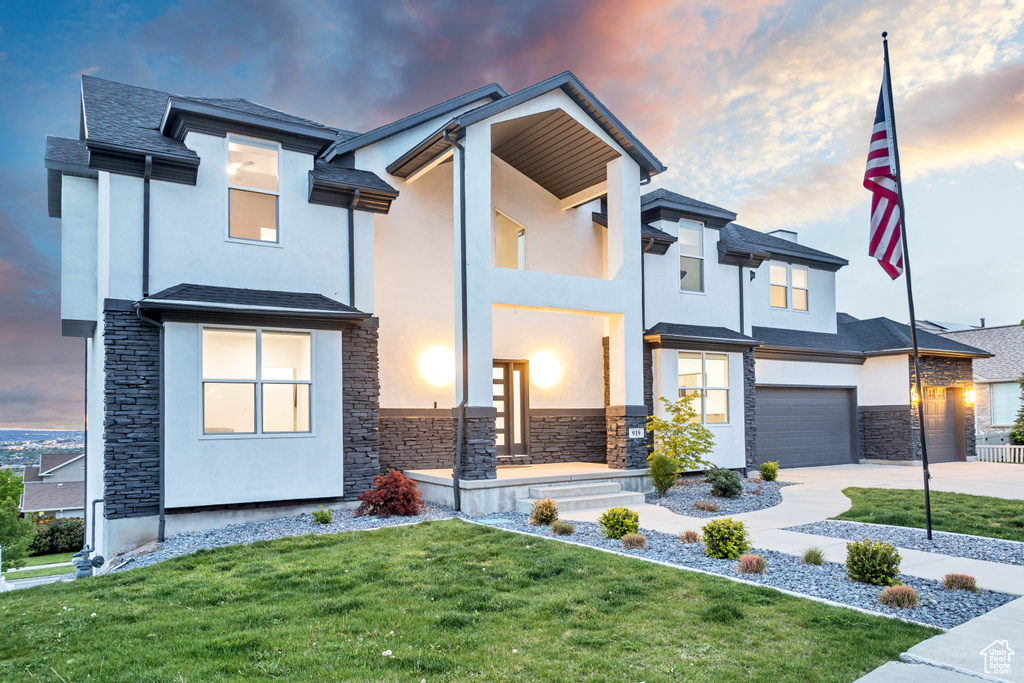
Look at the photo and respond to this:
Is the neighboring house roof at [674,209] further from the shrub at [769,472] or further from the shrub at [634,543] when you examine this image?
the shrub at [634,543]

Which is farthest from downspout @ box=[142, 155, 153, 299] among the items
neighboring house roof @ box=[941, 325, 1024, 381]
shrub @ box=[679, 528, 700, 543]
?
neighboring house roof @ box=[941, 325, 1024, 381]

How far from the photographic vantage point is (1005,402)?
3136cm

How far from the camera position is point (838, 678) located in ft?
12.5

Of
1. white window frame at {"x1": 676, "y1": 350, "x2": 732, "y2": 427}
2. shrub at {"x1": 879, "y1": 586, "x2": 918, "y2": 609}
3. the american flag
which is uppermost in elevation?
the american flag

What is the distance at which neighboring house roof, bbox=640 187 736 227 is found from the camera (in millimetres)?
15359

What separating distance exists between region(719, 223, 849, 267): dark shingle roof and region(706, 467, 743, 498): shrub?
7313 millimetres

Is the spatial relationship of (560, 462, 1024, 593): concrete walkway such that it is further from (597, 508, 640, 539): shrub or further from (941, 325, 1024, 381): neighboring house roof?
(941, 325, 1024, 381): neighboring house roof

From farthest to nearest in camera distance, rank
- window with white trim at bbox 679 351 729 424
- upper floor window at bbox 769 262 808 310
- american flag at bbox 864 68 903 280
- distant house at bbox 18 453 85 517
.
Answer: distant house at bbox 18 453 85 517 → upper floor window at bbox 769 262 808 310 → window with white trim at bbox 679 351 729 424 → american flag at bbox 864 68 903 280

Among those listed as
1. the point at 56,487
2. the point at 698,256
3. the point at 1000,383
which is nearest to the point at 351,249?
the point at 698,256

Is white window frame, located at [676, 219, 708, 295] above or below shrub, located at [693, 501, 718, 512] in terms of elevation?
above

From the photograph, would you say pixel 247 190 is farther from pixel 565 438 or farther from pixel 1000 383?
pixel 1000 383

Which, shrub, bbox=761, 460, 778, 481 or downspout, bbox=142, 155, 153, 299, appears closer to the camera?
downspout, bbox=142, 155, 153, 299

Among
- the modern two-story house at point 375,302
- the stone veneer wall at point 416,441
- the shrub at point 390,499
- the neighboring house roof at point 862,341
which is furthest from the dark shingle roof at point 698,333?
the shrub at point 390,499

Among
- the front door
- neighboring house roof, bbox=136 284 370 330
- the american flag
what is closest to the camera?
the american flag
